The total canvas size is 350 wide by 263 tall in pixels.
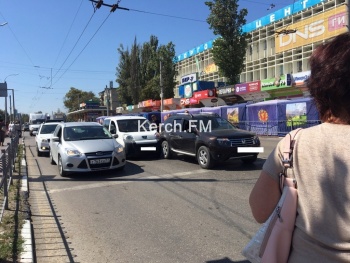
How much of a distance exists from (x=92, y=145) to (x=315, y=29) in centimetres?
2760

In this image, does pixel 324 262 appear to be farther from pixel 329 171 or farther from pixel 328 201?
pixel 329 171

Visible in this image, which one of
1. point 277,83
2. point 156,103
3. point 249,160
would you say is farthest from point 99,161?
point 156,103

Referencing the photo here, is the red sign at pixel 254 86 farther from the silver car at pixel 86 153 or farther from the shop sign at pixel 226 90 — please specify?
the silver car at pixel 86 153

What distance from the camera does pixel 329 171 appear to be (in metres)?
1.56

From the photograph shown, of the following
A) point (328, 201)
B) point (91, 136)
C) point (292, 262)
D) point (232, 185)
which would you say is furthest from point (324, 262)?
point (91, 136)

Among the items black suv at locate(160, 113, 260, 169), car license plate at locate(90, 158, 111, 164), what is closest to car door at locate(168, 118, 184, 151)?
black suv at locate(160, 113, 260, 169)

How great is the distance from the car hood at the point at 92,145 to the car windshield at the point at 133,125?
3.65 m

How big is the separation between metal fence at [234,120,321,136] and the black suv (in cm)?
1030

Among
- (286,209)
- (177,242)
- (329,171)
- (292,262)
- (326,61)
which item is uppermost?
(326,61)

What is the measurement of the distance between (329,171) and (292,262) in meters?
0.44

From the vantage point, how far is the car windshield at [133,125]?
48.2 feet

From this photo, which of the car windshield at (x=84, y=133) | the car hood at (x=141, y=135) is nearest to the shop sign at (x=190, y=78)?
the car hood at (x=141, y=135)

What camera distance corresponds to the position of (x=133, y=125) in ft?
48.8

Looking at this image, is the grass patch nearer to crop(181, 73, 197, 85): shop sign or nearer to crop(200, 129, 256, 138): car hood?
crop(200, 129, 256, 138): car hood
